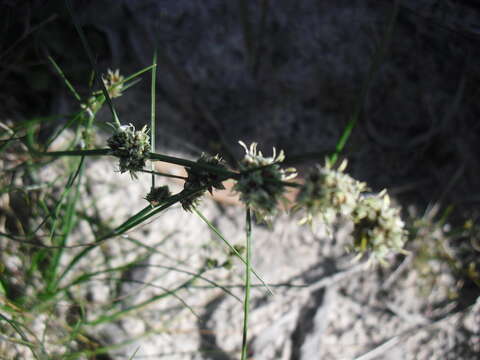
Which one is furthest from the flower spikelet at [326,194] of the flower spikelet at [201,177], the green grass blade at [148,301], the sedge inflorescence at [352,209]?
the green grass blade at [148,301]

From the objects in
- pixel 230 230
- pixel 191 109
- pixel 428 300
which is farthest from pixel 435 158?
pixel 191 109

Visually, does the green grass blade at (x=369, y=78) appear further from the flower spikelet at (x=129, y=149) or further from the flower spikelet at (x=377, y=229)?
the flower spikelet at (x=129, y=149)

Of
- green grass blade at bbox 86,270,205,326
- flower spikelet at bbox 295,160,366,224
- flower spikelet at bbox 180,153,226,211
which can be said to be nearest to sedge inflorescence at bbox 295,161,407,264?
flower spikelet at bbox 295,160,366,224

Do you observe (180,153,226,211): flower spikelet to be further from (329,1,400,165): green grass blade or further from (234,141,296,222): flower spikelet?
(329,1,400,165): green grass blade

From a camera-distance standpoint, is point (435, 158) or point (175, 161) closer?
point (175, 161)

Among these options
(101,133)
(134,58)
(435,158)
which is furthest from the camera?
(435,158)

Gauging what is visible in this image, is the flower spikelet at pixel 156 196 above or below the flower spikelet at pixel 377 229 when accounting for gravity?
above

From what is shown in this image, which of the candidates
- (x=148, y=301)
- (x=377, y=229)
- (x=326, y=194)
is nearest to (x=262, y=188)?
(x=326, y=194)

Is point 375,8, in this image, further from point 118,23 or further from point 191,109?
point 118,23

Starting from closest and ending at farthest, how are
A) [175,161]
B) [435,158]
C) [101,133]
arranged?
[175,161], [101,133], [435,158]
